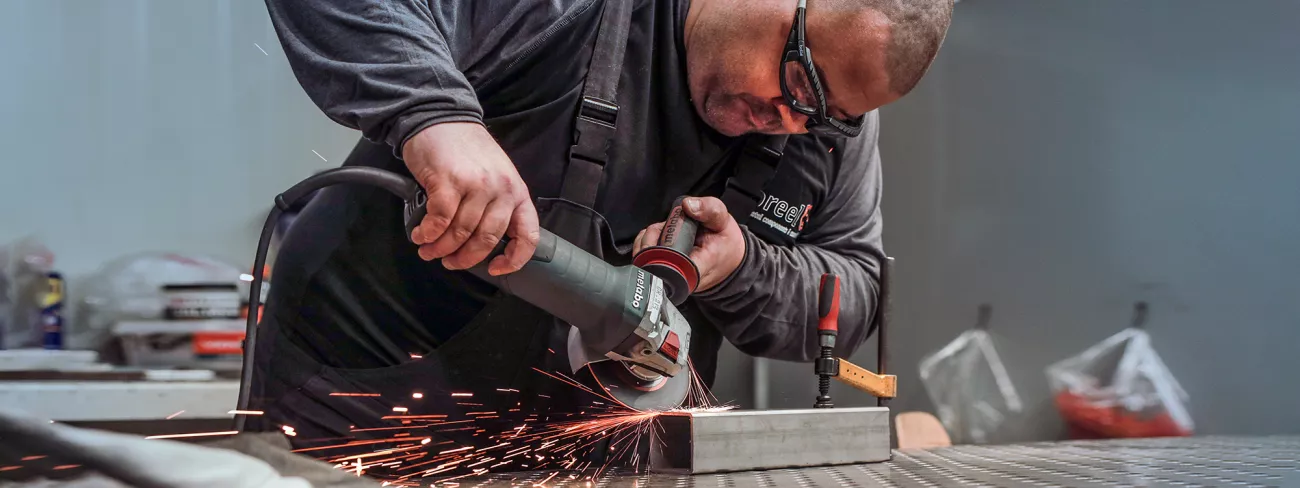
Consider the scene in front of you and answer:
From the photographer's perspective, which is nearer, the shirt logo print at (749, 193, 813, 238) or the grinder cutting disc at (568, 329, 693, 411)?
the grinder cutting disc at (568, 329, 693, 411)

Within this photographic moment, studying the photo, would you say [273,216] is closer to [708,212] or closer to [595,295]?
[595,295]

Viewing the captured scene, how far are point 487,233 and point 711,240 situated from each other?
19.9 inches

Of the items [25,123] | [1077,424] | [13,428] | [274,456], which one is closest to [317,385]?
[274,456]

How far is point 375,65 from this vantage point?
1.07m

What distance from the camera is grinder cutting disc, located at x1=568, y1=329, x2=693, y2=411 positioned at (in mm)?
1249

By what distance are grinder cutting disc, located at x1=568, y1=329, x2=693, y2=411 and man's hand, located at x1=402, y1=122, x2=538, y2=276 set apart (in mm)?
256

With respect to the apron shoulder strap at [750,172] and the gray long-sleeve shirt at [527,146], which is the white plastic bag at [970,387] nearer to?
the gray long-sleeve shirt at [527,146]

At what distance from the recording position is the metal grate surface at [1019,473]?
1124mm

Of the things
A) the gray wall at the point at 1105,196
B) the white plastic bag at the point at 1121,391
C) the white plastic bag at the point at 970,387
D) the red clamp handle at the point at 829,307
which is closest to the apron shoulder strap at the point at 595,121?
the red clamp handle at the point at 829,307

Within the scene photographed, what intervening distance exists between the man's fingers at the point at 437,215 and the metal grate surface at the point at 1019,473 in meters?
0.32

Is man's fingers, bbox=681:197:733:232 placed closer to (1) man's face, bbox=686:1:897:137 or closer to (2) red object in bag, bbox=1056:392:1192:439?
(1) man's face, bbox=686:1:897:137

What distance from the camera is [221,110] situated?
1.14 metres

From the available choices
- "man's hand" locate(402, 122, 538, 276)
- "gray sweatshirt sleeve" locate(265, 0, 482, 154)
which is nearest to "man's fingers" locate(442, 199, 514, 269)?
"man's hand" locate(402, 122, 538, 276)

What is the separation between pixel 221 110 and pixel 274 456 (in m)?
0.49
